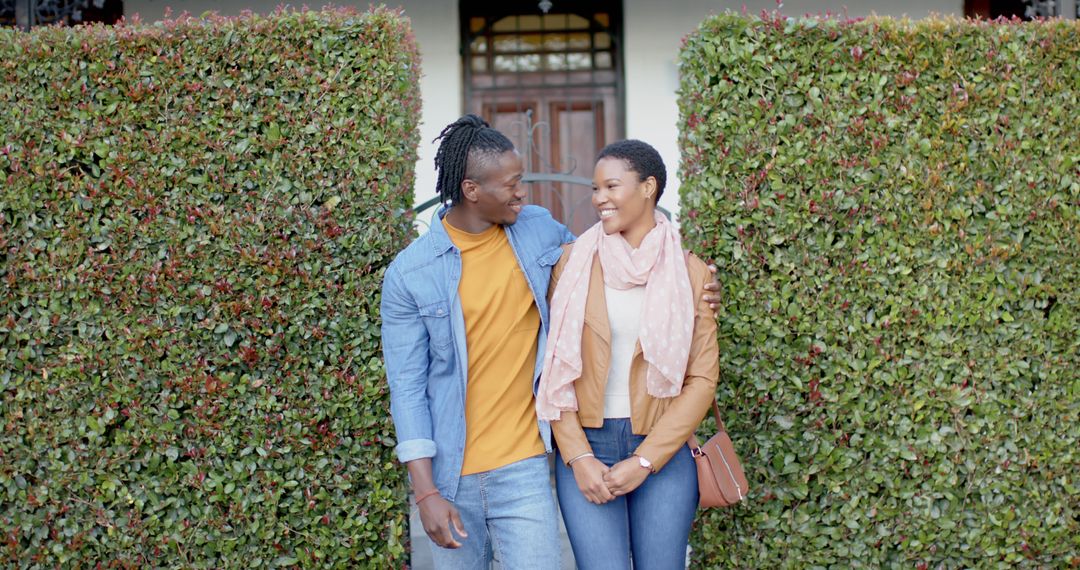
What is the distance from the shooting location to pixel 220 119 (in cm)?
380

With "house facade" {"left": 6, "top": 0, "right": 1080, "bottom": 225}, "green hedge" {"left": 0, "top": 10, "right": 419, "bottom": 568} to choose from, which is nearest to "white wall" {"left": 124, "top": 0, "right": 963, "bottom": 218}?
"house facade" {"left": 6, "top": 0, "right": 1080, "bottom": 225}

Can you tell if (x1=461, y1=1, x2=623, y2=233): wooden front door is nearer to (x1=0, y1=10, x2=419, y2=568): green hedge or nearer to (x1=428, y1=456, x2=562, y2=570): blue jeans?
(x1=0, y1=10, x2=419, y2=568): green hedge

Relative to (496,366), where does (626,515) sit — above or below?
below

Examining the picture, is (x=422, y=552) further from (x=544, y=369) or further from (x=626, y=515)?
(x=544, y=369)

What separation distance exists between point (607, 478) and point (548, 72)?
5908 millimetres

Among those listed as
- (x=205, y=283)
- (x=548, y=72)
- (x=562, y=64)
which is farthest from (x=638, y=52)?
(x=205, y=283)

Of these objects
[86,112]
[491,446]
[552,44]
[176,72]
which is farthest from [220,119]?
[552,44]

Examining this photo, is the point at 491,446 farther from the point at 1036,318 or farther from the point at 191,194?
the point at 1036,318

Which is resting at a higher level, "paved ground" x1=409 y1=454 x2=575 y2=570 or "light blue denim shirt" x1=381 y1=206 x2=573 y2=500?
"light blue denim shirt" x1=381 y1=206 x2=573 y2=500

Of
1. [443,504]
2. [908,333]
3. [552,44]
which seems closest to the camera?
A: [443,504]

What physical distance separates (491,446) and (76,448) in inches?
78.0

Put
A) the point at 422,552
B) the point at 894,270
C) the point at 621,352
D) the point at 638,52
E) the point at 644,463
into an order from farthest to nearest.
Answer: the point at 638,52, the point at 422,552, the point at 894,270, the point at 621,352, the point at 644,463

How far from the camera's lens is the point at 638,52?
795 centimetres

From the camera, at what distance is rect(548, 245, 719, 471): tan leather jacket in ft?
9.28
